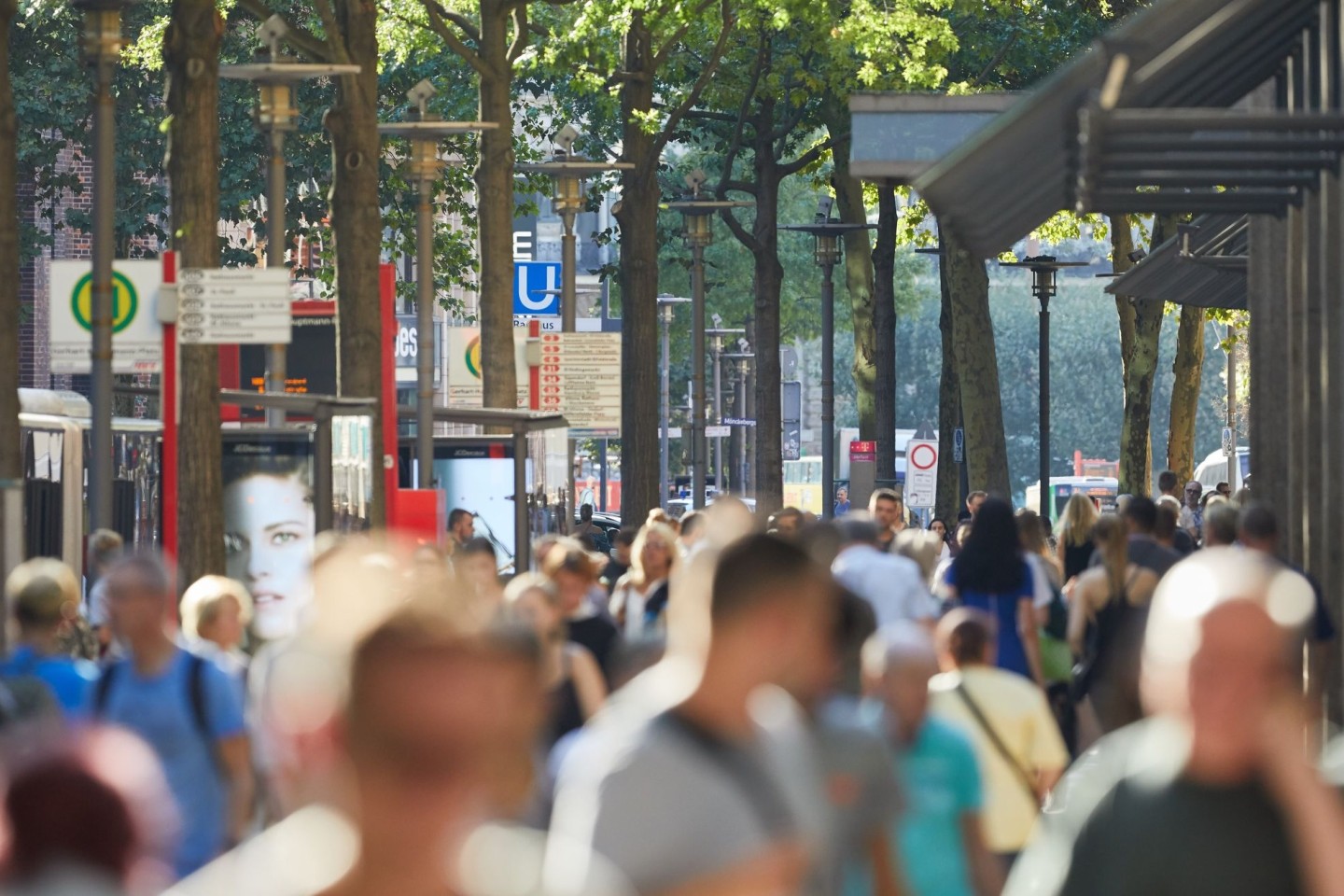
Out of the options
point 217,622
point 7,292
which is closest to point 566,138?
point 7,292

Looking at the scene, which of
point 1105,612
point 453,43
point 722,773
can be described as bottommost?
point 1105,612

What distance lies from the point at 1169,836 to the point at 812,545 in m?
7.50

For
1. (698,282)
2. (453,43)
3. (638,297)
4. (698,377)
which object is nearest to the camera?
(453,43)

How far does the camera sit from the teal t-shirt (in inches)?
261

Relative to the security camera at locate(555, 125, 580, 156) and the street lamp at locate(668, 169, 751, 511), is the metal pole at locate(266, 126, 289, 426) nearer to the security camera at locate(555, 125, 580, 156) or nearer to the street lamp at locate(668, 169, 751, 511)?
the security camera at locate(555, 125, 580, 156)

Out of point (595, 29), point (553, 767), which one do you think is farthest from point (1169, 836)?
point (595, 29)

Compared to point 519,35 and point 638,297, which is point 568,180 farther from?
point 519,35

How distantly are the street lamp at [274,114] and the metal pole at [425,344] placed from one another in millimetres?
1819

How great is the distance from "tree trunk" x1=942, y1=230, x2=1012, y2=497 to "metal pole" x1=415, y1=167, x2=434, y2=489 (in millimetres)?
10874

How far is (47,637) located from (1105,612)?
5.14m

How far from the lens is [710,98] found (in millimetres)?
38594

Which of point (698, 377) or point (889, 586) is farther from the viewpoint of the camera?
point (698, 377)

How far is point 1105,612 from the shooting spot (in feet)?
38.9

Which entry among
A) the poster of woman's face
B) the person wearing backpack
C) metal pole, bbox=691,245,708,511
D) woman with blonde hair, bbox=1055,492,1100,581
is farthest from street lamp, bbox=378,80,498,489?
the person wearing backpack
